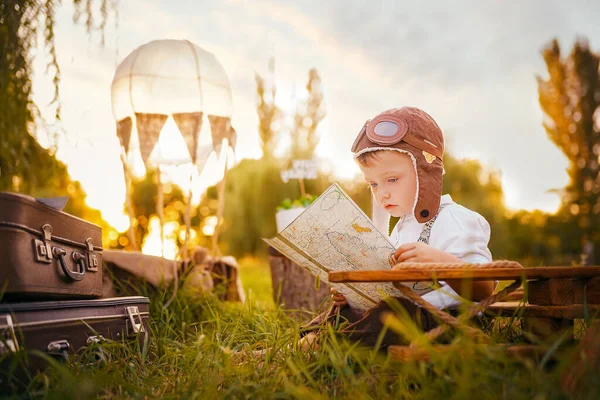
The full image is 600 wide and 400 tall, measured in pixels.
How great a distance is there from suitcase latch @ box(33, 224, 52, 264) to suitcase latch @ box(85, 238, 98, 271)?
0.41 meters

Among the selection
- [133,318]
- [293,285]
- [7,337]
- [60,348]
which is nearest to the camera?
[7,337]

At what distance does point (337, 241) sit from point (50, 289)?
1.15 m

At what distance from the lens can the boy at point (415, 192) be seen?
6.77ft

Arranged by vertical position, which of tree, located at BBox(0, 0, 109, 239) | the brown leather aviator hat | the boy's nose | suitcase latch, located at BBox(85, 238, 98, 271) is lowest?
suitcase latch, located at BBox(85, 238, 98, 271)

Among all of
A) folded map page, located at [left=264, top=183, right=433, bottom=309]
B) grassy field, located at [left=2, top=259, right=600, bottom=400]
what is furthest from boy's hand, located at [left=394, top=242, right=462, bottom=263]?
grassy field, located at [left=2, top=259, right=600, bottom=400]

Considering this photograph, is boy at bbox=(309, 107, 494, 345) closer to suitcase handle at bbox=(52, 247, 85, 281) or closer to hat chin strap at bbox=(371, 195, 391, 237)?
hat chin strap at bbox=(371, 195, 391, 237)

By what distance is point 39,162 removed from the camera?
400cm

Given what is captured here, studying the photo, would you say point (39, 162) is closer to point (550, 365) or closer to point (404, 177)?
point (404, 177)

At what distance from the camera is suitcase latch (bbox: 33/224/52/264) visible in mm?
2035

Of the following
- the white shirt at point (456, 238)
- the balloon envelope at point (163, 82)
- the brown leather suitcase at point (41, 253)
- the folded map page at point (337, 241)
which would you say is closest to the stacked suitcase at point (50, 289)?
the brown leather suitcase at point (41, 253)

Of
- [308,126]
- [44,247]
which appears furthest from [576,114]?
[44,247]

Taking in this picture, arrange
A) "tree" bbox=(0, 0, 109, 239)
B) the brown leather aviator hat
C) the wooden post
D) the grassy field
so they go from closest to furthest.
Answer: the grassy field
the brown leather aviator hat
"tree" bbox=(0, 0, 109, 239)
the wooden post

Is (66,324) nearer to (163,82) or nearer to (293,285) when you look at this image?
(163,82)

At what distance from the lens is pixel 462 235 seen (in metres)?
2.07
